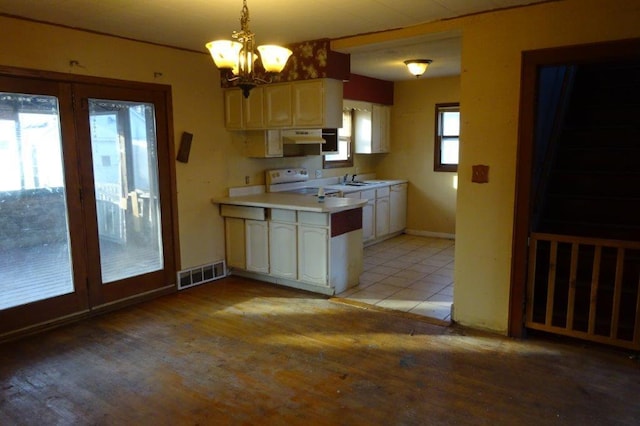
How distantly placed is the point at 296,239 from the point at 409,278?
1.35 m

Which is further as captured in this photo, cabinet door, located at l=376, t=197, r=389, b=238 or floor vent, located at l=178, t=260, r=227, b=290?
cabinet door, located at l=376, t=197, r=389, b=238

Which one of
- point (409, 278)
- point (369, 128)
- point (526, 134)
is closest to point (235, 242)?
point (409, 278)

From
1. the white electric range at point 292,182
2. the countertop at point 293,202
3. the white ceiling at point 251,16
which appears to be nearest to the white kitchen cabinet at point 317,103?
the white ceiling at point 251,16

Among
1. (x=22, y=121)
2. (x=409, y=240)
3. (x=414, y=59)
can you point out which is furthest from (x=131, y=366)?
(x=409, y=240)

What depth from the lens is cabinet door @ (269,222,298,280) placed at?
15.3 feet

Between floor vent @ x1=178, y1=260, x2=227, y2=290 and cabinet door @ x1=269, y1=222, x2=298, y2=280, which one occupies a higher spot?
cabinet door @ x1=269, y1=222, x2=298, y2=280

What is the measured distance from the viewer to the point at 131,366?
3129 millimetres

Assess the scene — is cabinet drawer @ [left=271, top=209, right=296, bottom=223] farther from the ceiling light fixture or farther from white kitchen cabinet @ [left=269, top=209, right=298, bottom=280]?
the ceiling light fixture

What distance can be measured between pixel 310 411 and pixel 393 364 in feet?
2.52

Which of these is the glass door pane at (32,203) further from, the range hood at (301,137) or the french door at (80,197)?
the range hood at (301,137)

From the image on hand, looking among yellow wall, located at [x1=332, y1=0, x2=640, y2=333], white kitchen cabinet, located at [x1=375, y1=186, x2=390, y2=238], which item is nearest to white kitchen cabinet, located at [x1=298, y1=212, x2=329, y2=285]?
yellow wall, located at [x1=332, y1=0, x2=640, y2=333]

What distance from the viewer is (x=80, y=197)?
3938 millimetres

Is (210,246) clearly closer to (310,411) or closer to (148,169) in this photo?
(148,169)

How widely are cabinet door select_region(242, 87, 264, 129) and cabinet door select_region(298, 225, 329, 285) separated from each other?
4.01 ft
